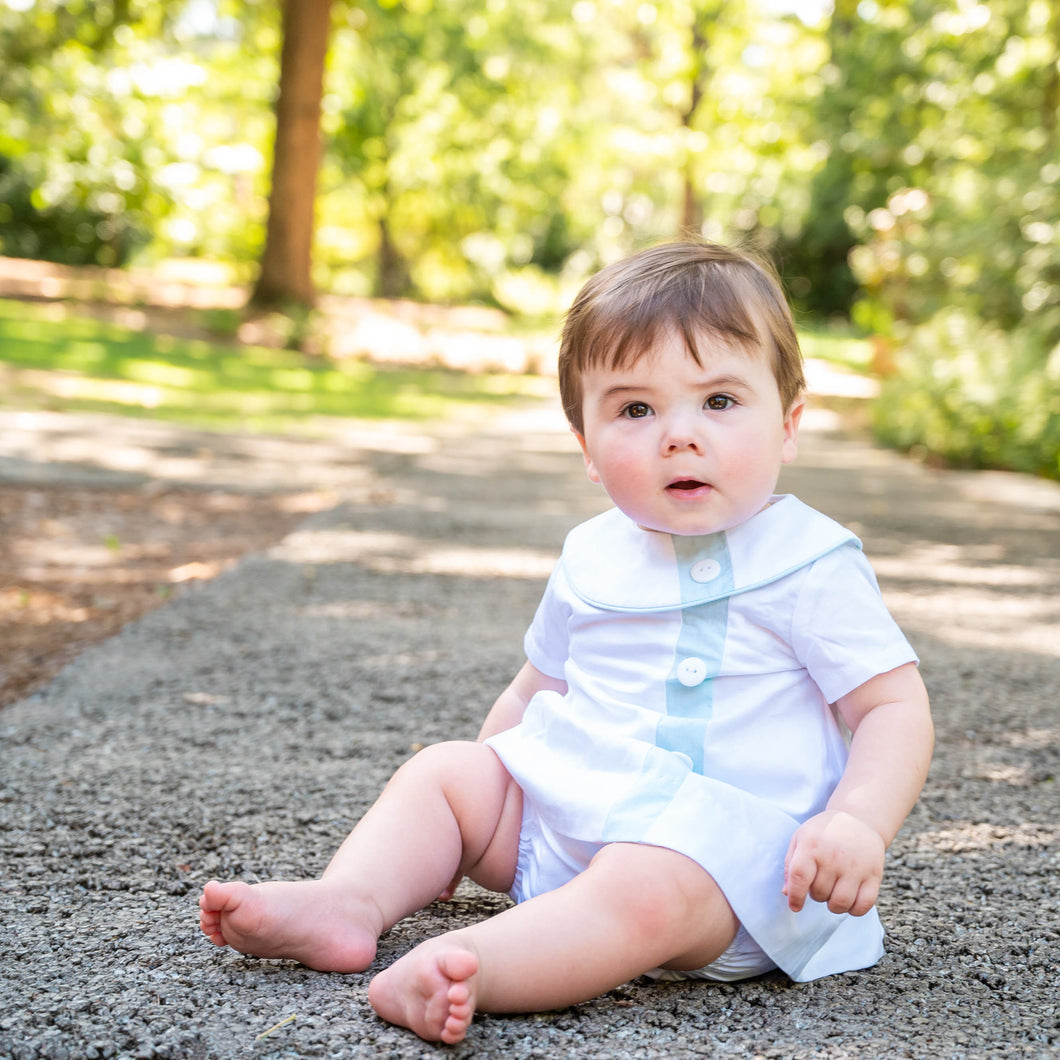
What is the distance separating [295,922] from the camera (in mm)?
1582

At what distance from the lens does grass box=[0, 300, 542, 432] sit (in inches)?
352

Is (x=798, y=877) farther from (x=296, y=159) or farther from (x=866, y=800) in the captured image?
(x=296, y=159)

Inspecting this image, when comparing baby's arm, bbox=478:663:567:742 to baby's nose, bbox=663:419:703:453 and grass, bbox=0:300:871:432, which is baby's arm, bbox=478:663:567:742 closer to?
baby's nose, bbox=663:419:703:453

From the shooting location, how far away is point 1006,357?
901 centimetres

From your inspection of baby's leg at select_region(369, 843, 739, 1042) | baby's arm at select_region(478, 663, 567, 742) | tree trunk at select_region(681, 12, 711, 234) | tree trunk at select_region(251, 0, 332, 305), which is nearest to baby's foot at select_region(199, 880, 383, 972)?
baby's leg at select_region(369, 843, 739, 1042)

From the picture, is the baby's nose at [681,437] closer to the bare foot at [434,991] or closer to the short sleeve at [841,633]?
the short sleeve at [841,633]

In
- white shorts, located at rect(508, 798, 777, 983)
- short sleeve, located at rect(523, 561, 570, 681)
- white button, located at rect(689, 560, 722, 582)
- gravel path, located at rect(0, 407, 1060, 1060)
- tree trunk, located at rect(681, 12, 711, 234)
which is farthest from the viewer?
tree trunk, located at rect(681, 12, 711, 234)

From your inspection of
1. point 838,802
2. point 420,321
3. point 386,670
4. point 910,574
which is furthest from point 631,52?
point 838,802

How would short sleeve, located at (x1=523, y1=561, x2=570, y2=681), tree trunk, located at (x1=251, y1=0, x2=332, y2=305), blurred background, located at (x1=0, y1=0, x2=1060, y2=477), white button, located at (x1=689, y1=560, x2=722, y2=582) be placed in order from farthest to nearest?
tree trunk, located at (x1=251, y1=0, x2=332, y2=305) → blurred background, located at (x1=0, y1=0, x2=1060, y2=477) → short sleeve, located at (x1=523, y1=561, x2=570, y2=681) → white button, located at (x1=689, y1=560, x2=722, y2=582)

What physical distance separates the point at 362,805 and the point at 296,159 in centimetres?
1375

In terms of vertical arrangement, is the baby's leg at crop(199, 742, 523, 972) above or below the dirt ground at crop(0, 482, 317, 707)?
above

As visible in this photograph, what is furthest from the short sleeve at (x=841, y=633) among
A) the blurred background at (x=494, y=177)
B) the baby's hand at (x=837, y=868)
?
the blurred background at (x=494, y=177)

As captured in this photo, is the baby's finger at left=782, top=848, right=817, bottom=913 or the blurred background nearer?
the baby's finger at left=782, top=848, right=817, bottom=913

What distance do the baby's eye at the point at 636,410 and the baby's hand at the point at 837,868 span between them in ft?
2.01
